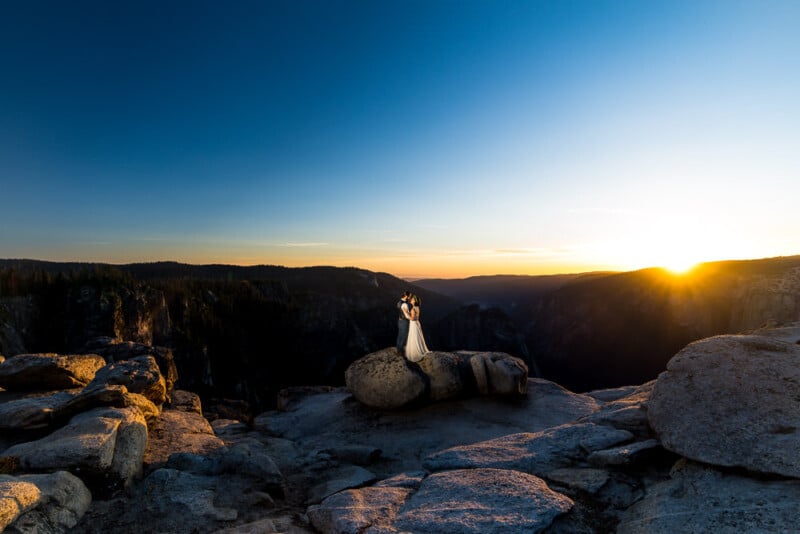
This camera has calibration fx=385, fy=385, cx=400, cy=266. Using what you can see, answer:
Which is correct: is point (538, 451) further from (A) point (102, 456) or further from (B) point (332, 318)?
(B) point (332, 318)

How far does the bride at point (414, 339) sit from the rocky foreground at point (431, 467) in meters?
3.79

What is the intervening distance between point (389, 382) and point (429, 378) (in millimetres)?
1621

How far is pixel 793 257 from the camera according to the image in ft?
189

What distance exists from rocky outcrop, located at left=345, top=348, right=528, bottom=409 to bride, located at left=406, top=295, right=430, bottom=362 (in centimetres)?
28

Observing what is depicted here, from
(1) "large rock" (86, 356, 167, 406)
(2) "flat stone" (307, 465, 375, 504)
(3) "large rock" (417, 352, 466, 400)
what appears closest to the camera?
(2) "flat stone" (307, 465, 375, 504)

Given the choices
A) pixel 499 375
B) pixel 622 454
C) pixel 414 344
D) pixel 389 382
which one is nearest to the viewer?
pixel 622 454

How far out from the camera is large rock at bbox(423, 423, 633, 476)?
7.58 meters

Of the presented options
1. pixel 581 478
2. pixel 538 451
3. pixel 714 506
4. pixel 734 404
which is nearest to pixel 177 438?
pixel 538 451

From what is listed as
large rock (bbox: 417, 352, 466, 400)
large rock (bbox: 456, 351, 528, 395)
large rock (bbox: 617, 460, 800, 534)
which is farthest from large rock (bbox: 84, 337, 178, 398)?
large rock (bbox: 617, 460, 800, 534)

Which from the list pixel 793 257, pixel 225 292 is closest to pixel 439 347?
pixel 225 292

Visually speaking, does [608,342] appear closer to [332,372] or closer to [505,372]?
[332,372]

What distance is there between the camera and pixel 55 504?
580cm

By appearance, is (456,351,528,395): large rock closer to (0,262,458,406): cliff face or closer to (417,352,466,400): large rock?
(417,352,466,400): large rock

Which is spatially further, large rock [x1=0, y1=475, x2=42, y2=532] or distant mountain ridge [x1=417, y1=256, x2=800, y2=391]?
distant mountain ridge [x1=417, y1=256, x2=800, y2=391]
